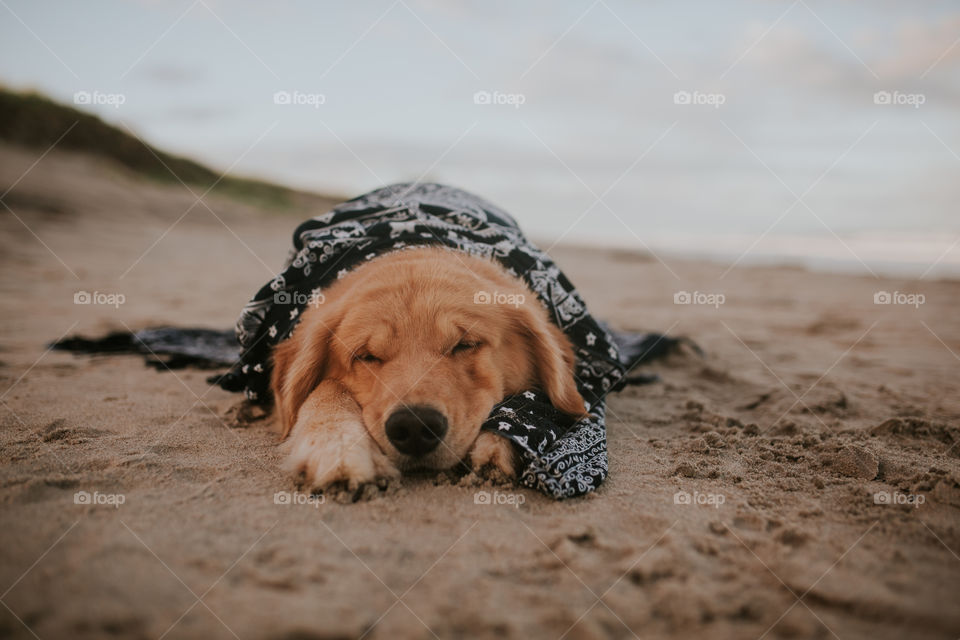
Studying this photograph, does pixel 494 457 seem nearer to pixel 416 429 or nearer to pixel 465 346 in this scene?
pixel 416 429

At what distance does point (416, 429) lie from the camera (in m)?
2.12

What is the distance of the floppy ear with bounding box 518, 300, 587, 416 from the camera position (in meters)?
2.72

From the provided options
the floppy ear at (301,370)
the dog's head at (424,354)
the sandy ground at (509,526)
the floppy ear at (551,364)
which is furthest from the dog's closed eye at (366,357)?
the floppy ear at (551,364)

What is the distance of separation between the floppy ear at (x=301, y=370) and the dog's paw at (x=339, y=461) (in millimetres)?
404

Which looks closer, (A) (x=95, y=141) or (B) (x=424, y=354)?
(B) (x=424, y=354)

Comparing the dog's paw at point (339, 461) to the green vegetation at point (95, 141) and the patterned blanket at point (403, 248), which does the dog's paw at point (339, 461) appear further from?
the green vegetation at point (95, 141)

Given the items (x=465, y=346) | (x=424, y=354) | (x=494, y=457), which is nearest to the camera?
(x=494, y=457)

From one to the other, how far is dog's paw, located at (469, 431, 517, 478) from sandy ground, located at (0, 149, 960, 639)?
11 centimetres

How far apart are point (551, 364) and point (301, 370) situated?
128 centimetres

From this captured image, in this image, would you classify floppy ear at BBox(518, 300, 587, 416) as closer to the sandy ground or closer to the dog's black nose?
the sandy ground

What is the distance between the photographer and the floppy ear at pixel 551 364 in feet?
8.94

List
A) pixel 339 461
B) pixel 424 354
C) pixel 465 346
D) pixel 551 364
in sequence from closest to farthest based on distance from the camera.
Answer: pixel 339 461, pixel 424 354, pixel 465 346, pixel 551 364

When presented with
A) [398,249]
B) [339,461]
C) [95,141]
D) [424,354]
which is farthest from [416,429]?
[95,141]

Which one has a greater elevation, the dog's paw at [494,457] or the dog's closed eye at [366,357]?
the dog's closed eye at [366,357]
